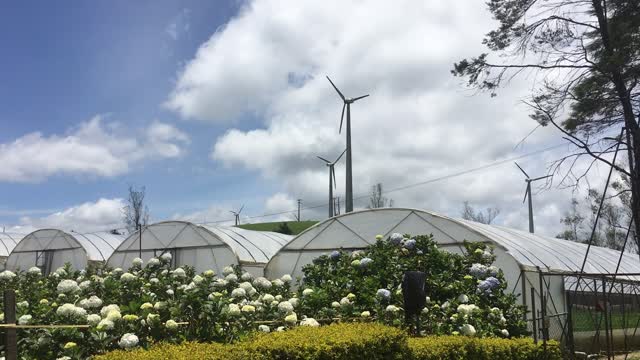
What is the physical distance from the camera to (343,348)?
5.51 metres

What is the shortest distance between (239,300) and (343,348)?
2.25 metres

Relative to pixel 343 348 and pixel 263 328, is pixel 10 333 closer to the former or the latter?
pixel 263 328

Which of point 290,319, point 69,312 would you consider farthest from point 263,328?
point 69,312

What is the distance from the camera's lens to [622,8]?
42.0 ft

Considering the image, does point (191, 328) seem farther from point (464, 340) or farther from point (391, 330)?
point (464, 340)

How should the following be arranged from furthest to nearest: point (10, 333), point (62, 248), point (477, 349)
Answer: point (62, 248) < point (477, 349) < point (10, 333)

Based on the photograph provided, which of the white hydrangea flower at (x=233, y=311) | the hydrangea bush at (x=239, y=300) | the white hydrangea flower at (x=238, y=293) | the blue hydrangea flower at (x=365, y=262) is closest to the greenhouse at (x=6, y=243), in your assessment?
the hydrangea bush at (x=239, y=300)

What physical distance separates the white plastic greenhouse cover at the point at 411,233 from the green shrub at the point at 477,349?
3.13m

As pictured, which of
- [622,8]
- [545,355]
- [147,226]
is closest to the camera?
[545,355]

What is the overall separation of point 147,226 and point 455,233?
1173 centimetres

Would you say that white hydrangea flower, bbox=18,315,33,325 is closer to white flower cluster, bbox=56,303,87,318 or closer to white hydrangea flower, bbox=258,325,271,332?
white flower cluster, bbox=56,303,87,318

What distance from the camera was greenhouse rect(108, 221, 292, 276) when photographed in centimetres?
1805

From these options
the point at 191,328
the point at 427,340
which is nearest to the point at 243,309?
the point at 191,328

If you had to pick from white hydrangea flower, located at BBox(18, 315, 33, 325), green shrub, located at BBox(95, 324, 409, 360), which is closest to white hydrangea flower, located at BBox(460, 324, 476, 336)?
green shrub, located at BBox(95, 324, 409, 360)
